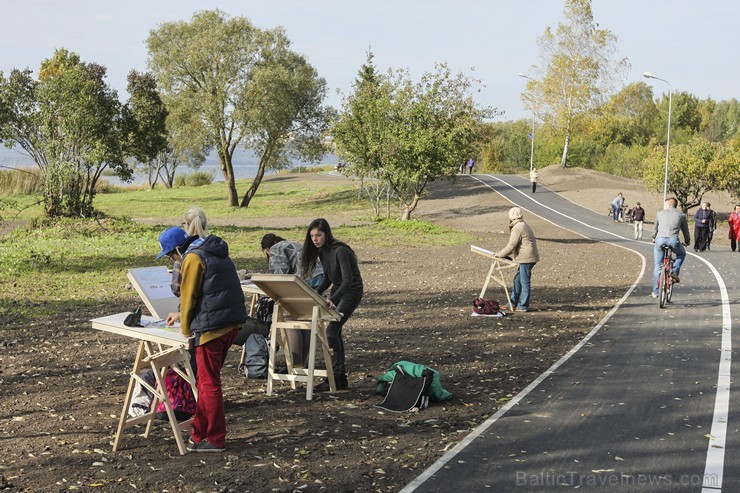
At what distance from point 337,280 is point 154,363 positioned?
2614 millimetres

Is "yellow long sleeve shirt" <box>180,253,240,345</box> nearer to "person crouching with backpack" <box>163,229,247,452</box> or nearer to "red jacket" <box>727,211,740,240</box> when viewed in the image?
"person crouching with backpack" <box>163,229,247,452</box>

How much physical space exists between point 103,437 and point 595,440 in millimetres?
4107

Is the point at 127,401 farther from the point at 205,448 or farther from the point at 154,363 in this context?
the point at 205,448

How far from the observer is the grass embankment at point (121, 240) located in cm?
1652

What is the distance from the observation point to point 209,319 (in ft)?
21.5

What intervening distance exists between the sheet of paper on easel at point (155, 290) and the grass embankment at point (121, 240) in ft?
21.1

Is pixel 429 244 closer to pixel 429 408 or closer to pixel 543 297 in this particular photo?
pixel 543 297

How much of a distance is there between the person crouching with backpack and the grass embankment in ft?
25.7

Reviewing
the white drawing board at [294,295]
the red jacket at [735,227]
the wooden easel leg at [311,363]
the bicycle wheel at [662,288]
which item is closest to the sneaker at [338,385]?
the wooden easel leg at [311,363]

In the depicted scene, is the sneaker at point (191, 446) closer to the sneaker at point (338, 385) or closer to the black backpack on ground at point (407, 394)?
the black backpack on ground at point (407, 394)

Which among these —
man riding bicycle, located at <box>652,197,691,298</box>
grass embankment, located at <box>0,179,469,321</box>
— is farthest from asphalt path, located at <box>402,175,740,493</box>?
grass embankment, located at <box>0,179,469,321</box>

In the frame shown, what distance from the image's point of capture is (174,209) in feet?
161

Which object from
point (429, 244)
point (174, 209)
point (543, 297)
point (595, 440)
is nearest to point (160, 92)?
point (174, 209)

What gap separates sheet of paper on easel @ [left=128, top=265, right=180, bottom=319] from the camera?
7758mm
